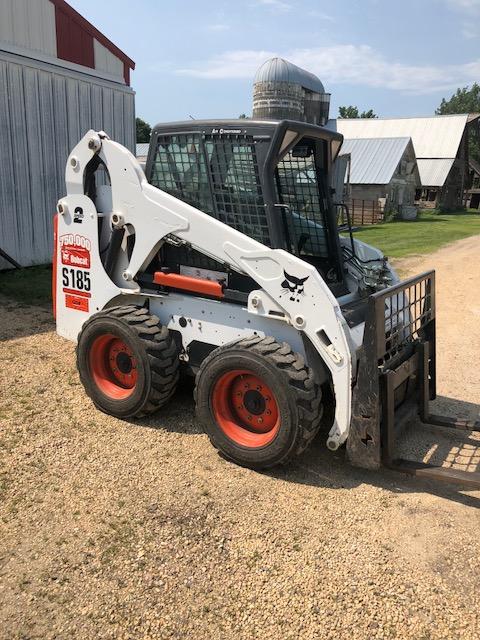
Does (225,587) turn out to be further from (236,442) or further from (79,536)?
(236,442)

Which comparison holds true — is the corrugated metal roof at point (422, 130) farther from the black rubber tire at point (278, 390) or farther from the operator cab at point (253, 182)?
the black rubber tire at point (278, 390)

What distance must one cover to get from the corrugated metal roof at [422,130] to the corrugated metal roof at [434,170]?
49cm

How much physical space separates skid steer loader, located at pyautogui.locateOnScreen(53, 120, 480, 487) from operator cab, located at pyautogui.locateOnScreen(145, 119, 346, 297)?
12 mm

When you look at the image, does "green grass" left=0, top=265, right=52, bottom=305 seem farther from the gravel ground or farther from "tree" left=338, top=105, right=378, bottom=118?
"tree" left=338, top=105, right=378, bottom=118

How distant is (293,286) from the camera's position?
3838 millimetres

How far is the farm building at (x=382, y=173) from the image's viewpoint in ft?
102

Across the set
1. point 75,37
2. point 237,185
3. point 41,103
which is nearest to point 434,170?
point 75,37

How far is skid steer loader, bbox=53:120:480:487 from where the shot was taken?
378 centimetres

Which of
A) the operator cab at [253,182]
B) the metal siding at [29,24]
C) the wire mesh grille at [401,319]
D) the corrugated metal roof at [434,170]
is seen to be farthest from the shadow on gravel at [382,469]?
the corrugated metal roof at [434,170]

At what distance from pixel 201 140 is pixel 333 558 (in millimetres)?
3044

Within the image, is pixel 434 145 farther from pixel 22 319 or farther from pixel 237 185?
pixel 237 185

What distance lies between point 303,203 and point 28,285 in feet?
20.5

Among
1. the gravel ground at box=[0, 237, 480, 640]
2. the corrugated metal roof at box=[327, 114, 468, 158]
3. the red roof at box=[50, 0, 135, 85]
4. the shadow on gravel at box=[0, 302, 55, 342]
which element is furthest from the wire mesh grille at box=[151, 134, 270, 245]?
the corrugated metal roof at box=[327, 114, 468, 158]

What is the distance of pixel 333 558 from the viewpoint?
315 centimetres
